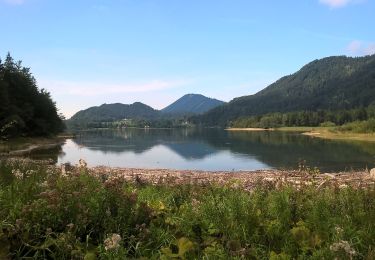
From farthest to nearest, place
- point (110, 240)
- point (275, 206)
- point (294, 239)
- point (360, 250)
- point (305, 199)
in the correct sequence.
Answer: point (305, 199) → point (275, 206) → point (294, 239) → point (360, 250) → point (110, 240)

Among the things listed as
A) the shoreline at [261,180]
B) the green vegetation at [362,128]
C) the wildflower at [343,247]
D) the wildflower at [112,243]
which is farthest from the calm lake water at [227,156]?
the green vegetation at [362,128]

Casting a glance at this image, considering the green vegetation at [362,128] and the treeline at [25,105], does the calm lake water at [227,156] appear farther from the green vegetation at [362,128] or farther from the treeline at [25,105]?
the green vegetation at [362,128]

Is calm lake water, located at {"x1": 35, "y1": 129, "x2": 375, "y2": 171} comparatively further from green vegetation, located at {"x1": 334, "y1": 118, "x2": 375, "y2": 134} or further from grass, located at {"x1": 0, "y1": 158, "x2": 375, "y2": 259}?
green vegetation, located at {"x1": 334, "y1": 118, "x2": 375, "y2": 134}

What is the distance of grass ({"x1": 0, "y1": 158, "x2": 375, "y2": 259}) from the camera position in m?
5.62

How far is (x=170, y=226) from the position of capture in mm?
7090

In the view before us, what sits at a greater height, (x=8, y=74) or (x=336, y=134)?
(x=8, y=74)

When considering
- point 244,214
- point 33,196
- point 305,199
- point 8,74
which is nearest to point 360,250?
point 244,214

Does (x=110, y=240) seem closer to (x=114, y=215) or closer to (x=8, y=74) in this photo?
(x=114, y=215)

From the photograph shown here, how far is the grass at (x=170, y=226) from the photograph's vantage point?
562 centimetres

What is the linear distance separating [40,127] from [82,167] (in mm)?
82733

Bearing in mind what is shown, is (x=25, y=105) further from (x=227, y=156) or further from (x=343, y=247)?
(x=343, y=247)

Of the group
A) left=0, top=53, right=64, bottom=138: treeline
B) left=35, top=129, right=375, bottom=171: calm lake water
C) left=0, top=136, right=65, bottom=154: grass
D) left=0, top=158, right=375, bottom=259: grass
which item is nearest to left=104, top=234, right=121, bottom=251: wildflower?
left=0, top=158, right=375, bottom=259: grass

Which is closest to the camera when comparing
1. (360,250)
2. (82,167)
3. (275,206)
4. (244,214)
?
(360,250)

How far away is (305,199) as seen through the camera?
27.1ft
